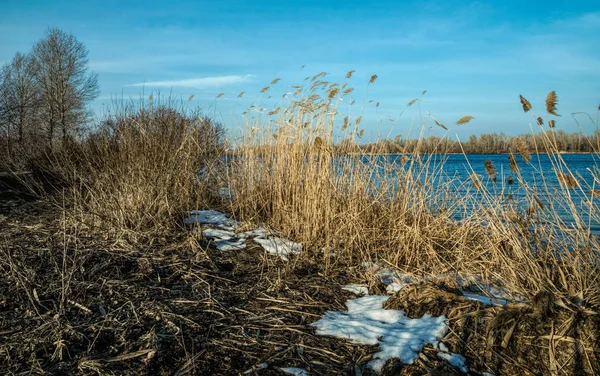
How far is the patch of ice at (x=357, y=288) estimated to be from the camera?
2934 mm

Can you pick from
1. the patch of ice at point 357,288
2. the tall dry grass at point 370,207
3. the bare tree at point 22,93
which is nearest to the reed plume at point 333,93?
the tall dry grass at point 370,207

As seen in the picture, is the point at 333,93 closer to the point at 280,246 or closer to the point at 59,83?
the point at 280,246

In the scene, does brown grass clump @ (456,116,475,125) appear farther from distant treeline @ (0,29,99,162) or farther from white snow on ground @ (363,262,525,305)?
distant treeline @ (0,29,99,162)

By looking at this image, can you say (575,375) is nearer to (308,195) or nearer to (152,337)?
(152,337)

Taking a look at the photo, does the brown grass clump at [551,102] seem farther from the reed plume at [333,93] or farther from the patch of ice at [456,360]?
the reed plume at [333,93]

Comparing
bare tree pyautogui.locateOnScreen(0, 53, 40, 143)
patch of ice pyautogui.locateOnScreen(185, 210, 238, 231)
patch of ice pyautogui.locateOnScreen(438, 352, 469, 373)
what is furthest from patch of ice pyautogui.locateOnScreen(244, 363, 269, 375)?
bare tree pyautogui.locateOnScreen(0, 53, 40, 143)

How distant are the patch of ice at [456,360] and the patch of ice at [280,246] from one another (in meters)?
1.69

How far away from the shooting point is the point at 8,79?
2245 cm

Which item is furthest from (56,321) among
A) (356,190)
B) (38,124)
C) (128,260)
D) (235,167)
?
(38,124)

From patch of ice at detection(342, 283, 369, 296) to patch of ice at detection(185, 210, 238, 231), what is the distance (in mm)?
1603

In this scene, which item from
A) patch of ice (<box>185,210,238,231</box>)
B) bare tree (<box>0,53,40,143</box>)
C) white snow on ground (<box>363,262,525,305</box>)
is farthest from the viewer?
bare tree (<box>0,53,40,143</box>)

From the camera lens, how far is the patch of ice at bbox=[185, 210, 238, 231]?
441cm

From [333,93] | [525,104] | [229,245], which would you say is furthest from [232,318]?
[333,93]

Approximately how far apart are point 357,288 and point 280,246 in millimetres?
981
